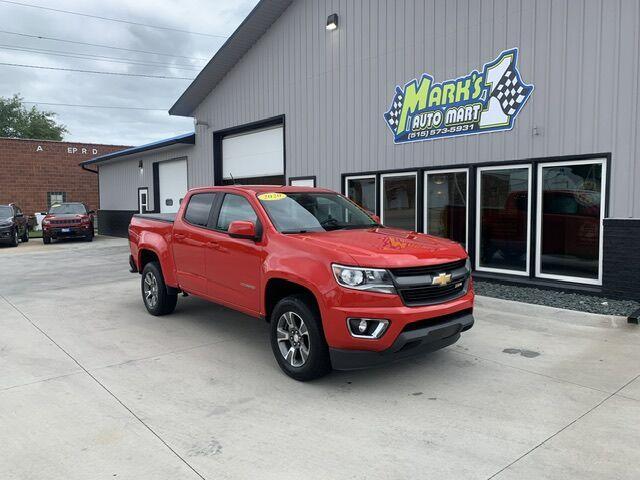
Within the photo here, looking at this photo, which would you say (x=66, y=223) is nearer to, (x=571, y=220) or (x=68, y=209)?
(x=68, y=209)

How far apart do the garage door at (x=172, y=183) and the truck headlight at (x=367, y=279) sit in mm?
15007

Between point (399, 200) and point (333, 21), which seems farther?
point (333, 21)

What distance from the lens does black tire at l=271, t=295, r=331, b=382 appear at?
170 inches

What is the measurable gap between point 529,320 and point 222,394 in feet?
14.7

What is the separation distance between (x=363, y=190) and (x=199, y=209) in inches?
222

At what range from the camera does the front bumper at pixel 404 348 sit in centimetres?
407

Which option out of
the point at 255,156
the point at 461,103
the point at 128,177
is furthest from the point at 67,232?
the point at 461,103

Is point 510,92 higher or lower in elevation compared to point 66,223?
higher

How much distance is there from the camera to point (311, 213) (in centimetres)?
544

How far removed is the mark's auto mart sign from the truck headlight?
553 centimetres

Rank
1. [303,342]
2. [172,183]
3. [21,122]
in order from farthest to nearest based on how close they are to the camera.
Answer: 1. [21,122]
2. [172,183]
3. [303,342]

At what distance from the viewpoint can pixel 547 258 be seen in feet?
26.7

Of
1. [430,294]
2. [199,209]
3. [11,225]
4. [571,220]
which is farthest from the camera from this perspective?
[11,225]

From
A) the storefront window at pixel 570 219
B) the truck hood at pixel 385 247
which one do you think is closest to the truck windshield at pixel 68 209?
the storefront window at pixel 570 219
